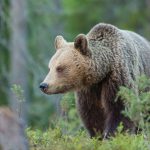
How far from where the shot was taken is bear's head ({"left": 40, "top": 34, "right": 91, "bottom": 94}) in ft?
32.4

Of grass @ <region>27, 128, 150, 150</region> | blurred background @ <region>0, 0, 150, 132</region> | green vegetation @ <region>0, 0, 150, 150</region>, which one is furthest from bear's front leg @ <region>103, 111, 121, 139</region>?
blurred background @ <region>0, 0, 150, 132</region>

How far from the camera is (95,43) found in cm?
1020

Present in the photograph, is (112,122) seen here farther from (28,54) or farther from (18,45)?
(18,45)

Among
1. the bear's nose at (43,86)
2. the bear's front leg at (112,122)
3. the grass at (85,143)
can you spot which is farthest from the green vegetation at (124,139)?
the bear's front leg at (112,122)

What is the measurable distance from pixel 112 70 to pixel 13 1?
13.9 m

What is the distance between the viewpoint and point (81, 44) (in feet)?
32.7

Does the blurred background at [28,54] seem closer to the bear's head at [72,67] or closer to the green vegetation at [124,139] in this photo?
the bear's head at [72,67]

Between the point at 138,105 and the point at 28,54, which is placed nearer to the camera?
the point at 138,105

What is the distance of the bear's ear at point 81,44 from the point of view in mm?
9922

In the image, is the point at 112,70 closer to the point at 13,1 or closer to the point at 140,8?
the point at 13,1

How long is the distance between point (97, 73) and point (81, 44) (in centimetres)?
38

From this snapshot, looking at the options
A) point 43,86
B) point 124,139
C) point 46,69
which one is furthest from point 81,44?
point 46,69

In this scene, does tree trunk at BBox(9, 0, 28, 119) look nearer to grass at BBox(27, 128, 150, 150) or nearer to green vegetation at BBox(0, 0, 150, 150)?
green vegetation at BBox(0, 0, 150, 150)

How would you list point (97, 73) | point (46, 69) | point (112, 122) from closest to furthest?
point (112, 122)
point (97, 73)
point (46, 69)
